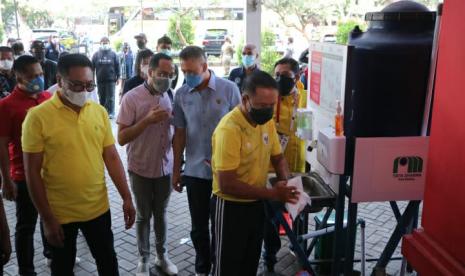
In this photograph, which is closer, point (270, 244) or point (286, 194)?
point (286, 194)

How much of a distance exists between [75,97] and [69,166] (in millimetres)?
388

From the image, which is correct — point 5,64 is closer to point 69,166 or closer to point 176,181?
point 176,181

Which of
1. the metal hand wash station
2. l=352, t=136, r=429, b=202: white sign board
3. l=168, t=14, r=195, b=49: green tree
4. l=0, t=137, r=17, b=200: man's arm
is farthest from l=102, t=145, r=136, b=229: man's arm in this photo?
l=168, t=14, r=195, b=49: green tree

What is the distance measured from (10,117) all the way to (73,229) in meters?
1.12

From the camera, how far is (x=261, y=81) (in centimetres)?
244

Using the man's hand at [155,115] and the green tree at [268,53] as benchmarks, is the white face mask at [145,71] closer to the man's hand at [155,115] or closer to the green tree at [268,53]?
the man's hand at [155,115]

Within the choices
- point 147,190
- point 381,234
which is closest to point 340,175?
point 147,190

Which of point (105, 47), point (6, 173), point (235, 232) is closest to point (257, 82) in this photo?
point (235, 232)

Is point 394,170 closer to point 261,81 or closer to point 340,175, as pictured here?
point 340,175

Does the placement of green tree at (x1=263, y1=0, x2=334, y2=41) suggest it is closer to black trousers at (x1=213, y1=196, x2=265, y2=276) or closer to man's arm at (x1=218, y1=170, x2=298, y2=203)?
black trousers at (x1=213, y1=196, x2=265, y2=276)

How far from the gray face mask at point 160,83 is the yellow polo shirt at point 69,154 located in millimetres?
766

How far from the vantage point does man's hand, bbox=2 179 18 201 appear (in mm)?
3156

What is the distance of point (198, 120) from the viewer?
3.27m

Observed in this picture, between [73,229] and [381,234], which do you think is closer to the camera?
[73,229]
